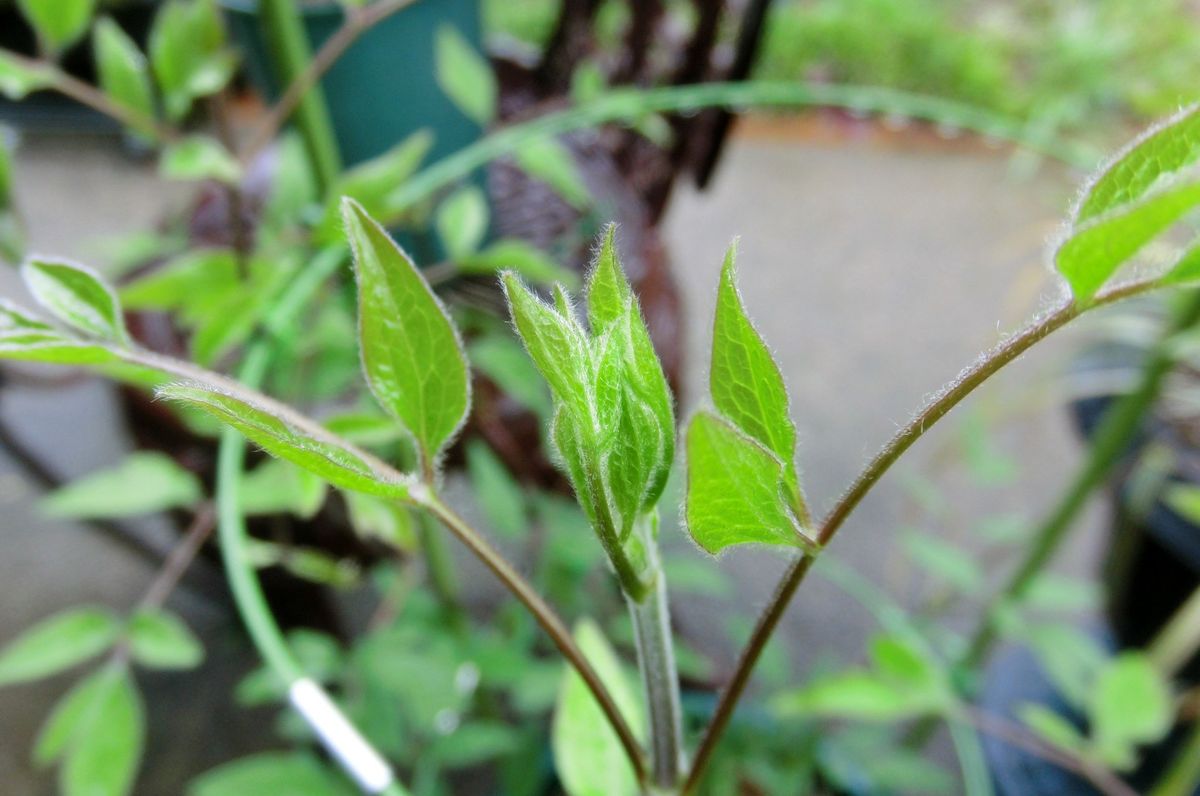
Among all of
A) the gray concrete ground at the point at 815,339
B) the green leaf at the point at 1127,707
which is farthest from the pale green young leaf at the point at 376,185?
the green leaf at the point at 1127,707

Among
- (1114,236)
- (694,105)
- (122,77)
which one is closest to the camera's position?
(1114,236)

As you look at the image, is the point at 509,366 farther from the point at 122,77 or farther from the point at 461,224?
the point at 122,77

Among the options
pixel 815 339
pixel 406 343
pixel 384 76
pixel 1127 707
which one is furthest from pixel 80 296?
pixel 815 339

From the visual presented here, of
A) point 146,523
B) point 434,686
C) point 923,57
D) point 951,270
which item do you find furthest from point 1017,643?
point 923,57

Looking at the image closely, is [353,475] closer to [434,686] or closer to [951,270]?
[434,686]

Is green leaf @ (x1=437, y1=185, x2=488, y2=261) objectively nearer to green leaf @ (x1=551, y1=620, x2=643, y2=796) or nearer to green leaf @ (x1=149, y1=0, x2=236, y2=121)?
green leaf @ (x1=149, y1=0, x2=236, y2=121)

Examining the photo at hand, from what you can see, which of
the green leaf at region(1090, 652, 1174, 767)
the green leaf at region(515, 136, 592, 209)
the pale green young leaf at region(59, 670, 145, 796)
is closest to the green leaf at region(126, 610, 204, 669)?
the pale green young leaf at region(59, 670, 145, 796)
